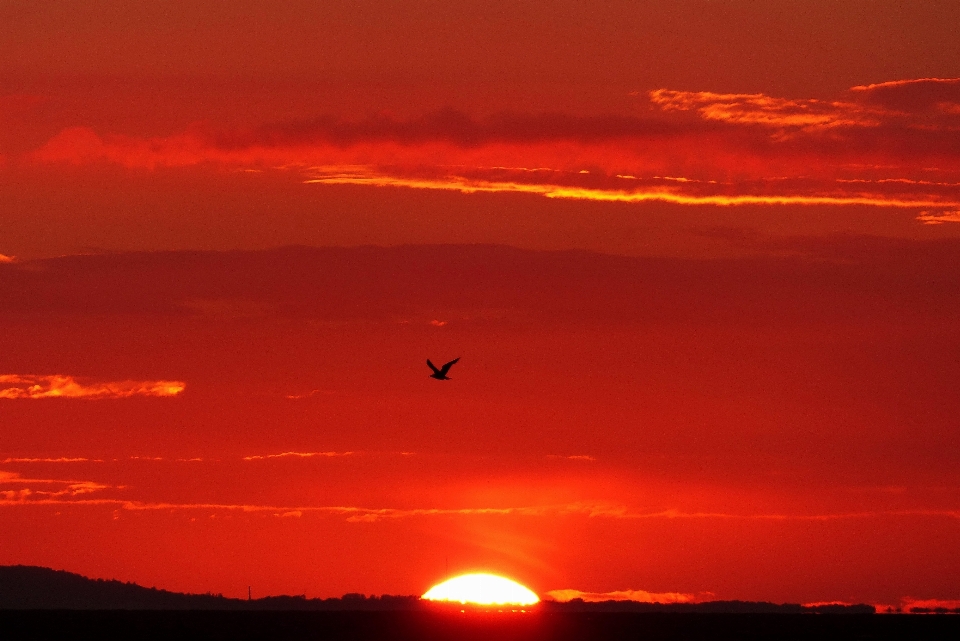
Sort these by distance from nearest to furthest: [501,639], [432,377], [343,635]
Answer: [432,377], [501,639], [343,635]

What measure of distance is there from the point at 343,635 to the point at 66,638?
90.1ft

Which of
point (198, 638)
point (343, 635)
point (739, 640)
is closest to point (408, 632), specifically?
point (343, 635)

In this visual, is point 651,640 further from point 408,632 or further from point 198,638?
Result: point 198,638

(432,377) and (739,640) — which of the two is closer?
(432,377)

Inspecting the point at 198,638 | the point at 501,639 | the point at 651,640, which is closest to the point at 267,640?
the point at 198,638

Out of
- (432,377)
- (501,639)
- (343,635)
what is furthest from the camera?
(343,635)

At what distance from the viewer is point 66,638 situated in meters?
187

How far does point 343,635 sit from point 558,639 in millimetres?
22289

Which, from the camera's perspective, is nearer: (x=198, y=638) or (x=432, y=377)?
(x=432, y=377)

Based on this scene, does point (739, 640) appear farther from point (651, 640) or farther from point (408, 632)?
point (408, 632)

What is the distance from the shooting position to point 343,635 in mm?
195625

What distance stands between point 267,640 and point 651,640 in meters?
39.9

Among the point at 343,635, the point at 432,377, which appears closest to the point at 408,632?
the point at 343,635

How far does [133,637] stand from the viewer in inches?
7677
